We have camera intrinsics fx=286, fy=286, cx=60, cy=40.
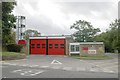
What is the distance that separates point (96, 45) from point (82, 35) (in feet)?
163

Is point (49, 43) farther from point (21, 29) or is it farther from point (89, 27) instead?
point (89, 27)

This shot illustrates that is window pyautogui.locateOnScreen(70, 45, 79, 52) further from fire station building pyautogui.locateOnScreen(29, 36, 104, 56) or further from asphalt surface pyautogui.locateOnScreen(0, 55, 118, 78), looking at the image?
asphalt surface pyautogui.locateOnScreen(0, 55, 118, 78)

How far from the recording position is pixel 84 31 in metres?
110

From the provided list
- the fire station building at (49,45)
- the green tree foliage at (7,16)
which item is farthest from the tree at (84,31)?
the green tree foliage at (7,16)

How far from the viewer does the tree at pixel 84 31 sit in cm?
10906

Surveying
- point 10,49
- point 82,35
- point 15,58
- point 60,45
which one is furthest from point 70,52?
point 82,35

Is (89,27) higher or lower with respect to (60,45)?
higher

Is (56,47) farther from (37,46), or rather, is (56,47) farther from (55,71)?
(55,71)

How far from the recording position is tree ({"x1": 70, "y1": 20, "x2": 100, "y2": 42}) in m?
109

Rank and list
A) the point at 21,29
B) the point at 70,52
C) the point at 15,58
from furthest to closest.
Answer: the point at 21,29 < the point at 70,52 < the point at 15,58

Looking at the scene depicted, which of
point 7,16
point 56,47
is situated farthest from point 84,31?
point 7,16

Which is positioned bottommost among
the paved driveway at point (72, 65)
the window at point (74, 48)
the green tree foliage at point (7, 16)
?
the paved driveway at point (72, 65)

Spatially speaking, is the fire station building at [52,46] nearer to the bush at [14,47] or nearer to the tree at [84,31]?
the bush at [14,47]

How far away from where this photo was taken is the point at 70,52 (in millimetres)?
63344
